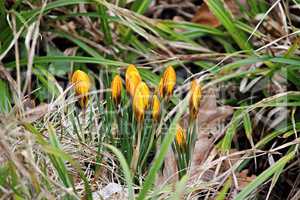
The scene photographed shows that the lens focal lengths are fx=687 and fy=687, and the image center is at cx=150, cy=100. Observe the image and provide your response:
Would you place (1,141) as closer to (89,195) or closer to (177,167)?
(89,195)

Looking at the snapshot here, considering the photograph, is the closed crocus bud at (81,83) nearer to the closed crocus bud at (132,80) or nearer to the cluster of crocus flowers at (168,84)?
the closed crocus bud at (132,80)

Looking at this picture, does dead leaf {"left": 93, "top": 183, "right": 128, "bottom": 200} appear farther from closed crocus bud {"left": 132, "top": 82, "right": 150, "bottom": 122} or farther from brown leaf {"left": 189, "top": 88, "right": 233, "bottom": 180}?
brown leaf {"left": 189, "top": 88, "right": 233, "bottom": 180}

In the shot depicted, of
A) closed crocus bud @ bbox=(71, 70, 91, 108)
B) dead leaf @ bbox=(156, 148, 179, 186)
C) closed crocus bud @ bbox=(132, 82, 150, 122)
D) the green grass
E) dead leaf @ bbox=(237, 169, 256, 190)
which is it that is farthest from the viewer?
dead leaf @ bbox=(237, 169, 256, 190)

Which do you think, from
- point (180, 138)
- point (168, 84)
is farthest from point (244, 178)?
point (168, 84)

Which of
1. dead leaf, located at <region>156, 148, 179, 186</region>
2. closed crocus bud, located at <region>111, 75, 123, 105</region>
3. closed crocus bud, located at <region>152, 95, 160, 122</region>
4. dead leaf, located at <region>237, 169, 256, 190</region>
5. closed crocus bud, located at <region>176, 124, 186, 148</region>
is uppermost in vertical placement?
closed crocus bud, located at <region>111, 75, 123, 105</region>

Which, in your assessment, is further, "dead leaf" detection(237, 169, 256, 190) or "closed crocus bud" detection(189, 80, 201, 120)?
"dead leaf" detection(237, 169, 256, 190)

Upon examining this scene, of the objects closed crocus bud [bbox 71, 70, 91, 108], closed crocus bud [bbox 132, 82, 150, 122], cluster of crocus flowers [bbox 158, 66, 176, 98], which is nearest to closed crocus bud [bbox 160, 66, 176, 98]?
cluster of crocus flowers [bbox 158, 66, 176, 98]

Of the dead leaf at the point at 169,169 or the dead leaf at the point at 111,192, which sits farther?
the dead leaf at the point at 169,169

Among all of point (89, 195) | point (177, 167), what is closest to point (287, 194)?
point (177, 167)

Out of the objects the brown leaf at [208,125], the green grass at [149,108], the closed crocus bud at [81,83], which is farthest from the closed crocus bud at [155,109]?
the brown leaf at [208,125]
